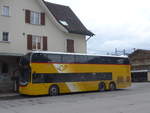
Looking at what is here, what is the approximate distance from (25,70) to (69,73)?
4.02 metres

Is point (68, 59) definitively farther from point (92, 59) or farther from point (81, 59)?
point (92, 59)

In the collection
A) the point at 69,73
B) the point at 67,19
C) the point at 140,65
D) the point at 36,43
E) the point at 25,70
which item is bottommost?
the point at 69,73

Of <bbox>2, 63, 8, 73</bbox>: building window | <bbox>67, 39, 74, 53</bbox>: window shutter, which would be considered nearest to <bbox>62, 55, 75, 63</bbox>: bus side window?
<bbox>67, 39, 74, 53</bbox>: window shutter

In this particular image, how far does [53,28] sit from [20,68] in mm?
7729

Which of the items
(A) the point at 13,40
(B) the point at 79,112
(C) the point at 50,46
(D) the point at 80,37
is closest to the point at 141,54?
(D) the point at 80,37

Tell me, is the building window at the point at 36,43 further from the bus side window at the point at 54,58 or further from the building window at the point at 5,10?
the bus side window at the point at 54,58

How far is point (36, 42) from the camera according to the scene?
1077 inches

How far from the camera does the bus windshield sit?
21594mm

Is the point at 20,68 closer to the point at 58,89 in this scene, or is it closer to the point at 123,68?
the point at 58,89

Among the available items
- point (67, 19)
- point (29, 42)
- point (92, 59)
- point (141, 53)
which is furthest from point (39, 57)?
point (141, 53)

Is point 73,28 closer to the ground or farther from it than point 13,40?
farther from it

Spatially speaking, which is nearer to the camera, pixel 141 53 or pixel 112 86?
pixel 112 86

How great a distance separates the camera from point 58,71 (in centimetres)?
2305

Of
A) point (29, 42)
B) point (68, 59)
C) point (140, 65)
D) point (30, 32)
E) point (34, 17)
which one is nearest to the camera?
point (68, 59)
